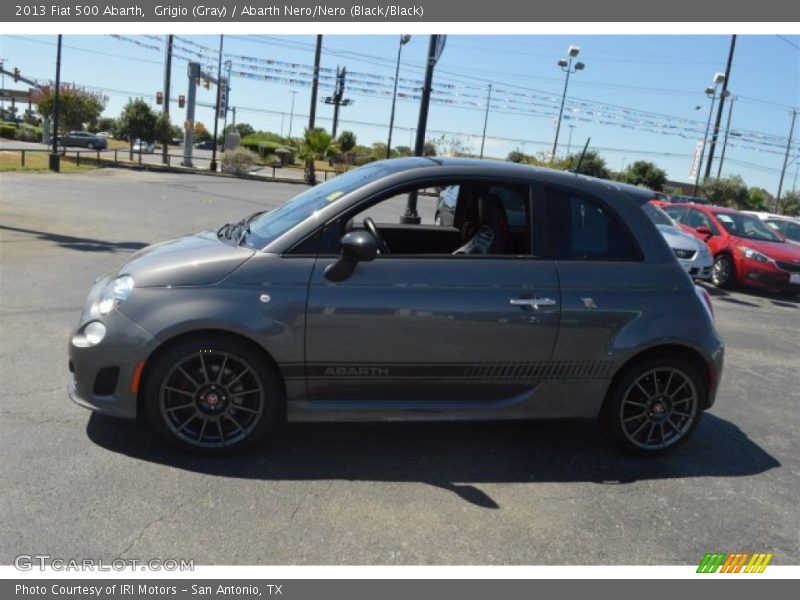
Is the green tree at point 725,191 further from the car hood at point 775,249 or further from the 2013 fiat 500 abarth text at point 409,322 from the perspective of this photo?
the 2013 fiat 500 abarth text at point 409,322

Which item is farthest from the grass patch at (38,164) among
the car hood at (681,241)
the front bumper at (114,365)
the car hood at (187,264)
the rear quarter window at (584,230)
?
the rear quarter window at (584,230)

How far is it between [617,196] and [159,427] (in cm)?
312

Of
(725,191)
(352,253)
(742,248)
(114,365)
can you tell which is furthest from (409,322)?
(725,191)

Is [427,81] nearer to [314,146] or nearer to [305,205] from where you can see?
[305,205]

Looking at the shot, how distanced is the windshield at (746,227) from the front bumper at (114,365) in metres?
12.7

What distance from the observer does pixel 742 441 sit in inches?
195

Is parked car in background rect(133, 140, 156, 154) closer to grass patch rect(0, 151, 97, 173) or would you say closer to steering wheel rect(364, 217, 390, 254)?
grass patch rect(0, 151, 97, 173)

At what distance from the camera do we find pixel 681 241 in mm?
12188

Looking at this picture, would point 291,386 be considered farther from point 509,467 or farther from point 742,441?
point 742,441

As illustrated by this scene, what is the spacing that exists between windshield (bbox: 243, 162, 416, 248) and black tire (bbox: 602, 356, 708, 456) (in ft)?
6.56

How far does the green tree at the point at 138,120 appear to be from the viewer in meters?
37.7

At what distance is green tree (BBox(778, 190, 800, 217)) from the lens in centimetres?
5975

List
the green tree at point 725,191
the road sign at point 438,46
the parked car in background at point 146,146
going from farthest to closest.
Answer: the green tree at point 725,191
the parked car in background at point 146,146
the road sign at point 438,46

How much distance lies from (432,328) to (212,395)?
4.24ft
